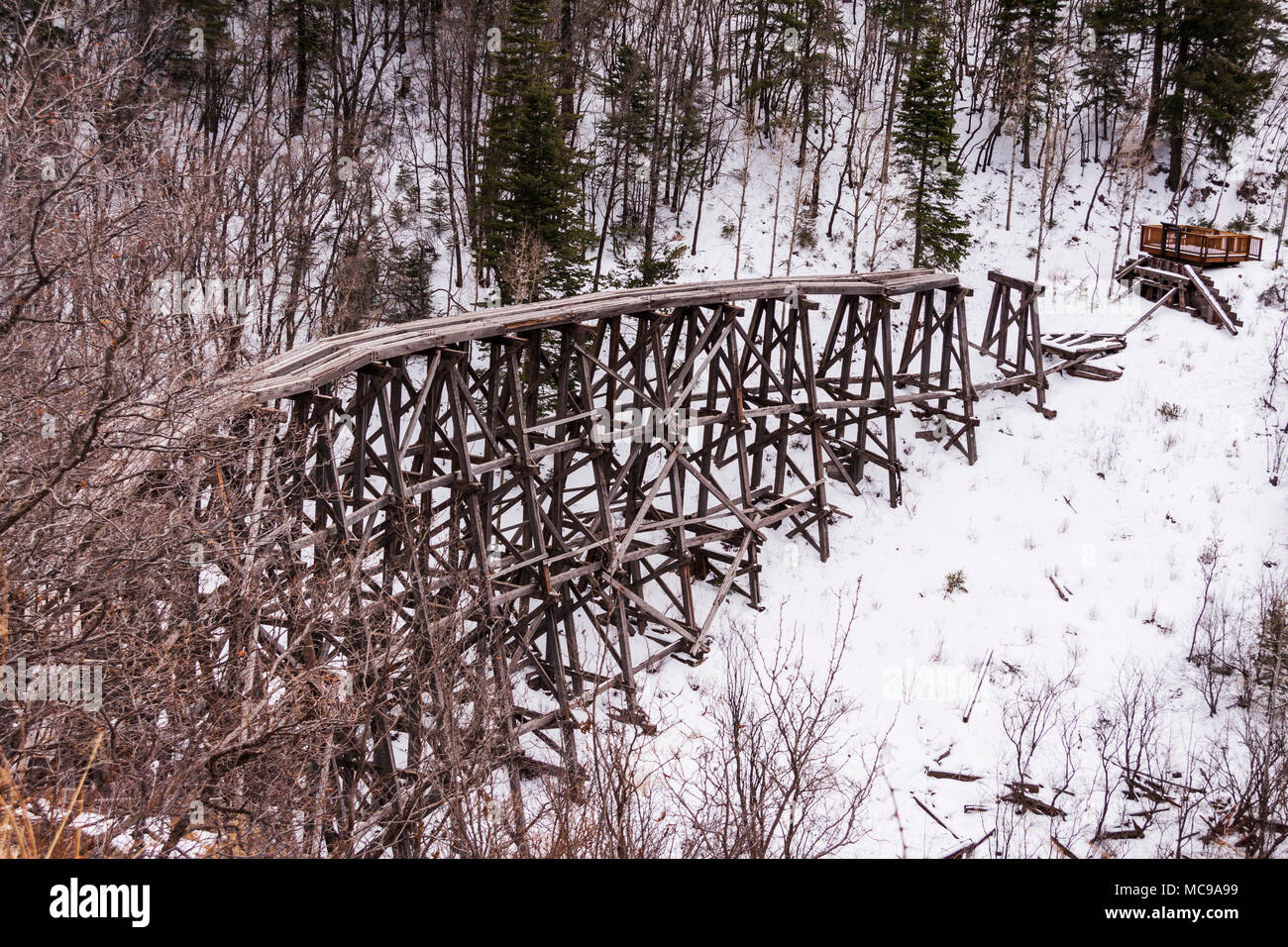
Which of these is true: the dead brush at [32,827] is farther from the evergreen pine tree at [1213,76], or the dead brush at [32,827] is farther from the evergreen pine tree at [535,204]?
the evergreen pine tree at [1213,76]

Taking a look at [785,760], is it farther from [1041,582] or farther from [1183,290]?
[1183,290]

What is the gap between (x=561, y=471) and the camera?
35.0ft

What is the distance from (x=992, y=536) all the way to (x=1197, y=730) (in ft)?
13.2

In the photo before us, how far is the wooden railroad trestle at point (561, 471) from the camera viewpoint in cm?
770

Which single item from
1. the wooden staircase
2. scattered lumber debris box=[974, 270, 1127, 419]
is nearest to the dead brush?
scattered lumber debris box=[974, 270, 1127, 419]

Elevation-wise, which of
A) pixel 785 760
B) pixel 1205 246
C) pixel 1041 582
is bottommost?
pixel 785 760

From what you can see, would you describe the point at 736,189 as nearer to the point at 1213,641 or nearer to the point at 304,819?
the point at 1213,641

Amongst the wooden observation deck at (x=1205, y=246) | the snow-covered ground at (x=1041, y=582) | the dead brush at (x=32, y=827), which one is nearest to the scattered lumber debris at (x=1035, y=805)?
the snow-covered ground at (x=1041, y=582)

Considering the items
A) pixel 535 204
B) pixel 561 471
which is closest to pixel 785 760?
pixel 561 471

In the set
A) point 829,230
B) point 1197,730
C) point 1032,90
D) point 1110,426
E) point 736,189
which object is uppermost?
point 1032,90

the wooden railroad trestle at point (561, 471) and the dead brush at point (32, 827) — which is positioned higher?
the wooden railroad trestle at point (561, 471)

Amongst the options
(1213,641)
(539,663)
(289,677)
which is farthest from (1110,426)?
(289,677)

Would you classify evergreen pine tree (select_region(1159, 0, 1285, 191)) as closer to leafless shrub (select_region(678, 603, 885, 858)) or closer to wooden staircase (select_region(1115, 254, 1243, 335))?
wooden staircase (select_region(1115, 254, 1243, 335))
